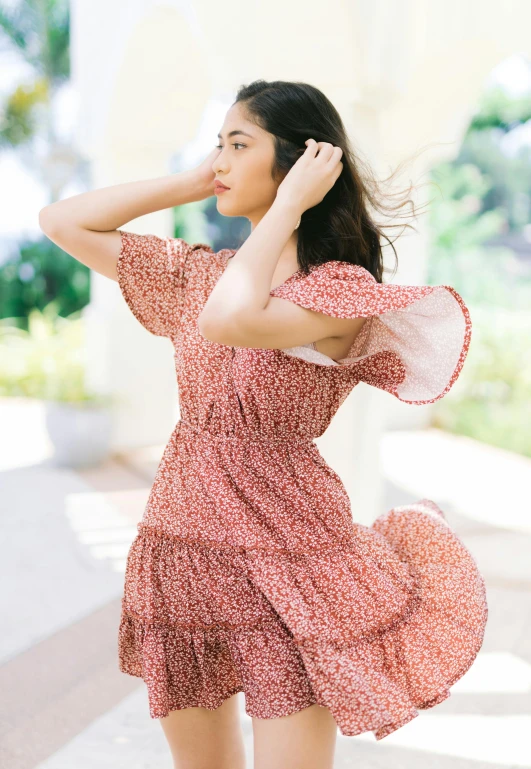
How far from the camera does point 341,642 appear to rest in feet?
5.03

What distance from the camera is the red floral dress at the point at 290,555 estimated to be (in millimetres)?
1527

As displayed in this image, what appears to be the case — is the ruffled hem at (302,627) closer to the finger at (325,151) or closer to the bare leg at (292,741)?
the bare leg at (292,741)

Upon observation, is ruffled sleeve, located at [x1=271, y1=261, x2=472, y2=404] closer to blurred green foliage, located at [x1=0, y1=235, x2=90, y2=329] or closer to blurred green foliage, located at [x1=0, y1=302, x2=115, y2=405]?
blurred green foliage, located at [x1=0, y1=302, x2=115, y2=405]

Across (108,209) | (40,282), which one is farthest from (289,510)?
(40,282)

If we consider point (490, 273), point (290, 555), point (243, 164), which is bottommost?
point (290, 555)

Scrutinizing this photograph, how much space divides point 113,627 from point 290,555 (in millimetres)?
2381

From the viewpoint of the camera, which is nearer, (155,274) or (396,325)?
(396,325)

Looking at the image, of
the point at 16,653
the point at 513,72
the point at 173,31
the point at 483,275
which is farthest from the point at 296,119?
the point at 513,72

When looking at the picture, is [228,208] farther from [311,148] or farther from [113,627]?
[113,627]

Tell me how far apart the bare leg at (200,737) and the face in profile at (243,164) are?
3.47ft

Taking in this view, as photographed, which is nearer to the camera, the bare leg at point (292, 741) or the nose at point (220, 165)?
the bare leg at point (292, 741)

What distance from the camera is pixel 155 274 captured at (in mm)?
1783

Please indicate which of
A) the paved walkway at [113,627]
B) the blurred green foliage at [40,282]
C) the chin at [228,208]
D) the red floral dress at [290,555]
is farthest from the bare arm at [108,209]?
the blurred green foliage at [40,282]

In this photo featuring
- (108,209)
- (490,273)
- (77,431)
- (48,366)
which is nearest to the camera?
(108,209)
